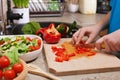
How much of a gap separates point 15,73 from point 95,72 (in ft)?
1.13

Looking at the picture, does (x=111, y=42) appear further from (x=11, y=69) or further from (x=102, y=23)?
(x=11, y=69)

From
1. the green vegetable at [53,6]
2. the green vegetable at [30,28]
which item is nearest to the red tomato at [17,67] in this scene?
the green vegetable at [30,28]

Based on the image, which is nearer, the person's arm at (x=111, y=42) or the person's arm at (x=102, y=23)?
the person's arm at (x=111, y=42)

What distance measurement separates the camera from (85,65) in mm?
942

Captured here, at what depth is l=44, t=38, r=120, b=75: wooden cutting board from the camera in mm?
902

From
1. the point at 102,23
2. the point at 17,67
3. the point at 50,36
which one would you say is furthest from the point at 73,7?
the point at 17,67

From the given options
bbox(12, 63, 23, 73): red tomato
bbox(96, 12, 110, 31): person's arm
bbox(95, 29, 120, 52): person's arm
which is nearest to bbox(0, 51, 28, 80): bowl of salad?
bbox(12, 63, 23, 73): red tomato

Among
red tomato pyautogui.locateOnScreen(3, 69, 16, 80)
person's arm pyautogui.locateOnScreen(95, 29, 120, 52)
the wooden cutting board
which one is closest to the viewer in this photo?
red tomato pyautogui.locateOnScreen(3, 69, 16, 80)

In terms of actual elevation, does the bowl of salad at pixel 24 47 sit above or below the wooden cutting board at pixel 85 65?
above

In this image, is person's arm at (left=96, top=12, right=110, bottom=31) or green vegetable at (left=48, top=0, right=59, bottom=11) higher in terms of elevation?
green vegetable at (left=48, top=0, right=59, bottom=11)

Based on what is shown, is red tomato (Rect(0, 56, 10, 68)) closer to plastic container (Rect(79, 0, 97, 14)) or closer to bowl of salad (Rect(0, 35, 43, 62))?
bowl of salad (Rect(0, 35, 43, 62))

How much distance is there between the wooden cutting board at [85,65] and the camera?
902mm

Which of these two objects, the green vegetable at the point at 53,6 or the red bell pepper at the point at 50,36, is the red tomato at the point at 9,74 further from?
the green vegetable at the point at 53,6

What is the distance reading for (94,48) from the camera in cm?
114
